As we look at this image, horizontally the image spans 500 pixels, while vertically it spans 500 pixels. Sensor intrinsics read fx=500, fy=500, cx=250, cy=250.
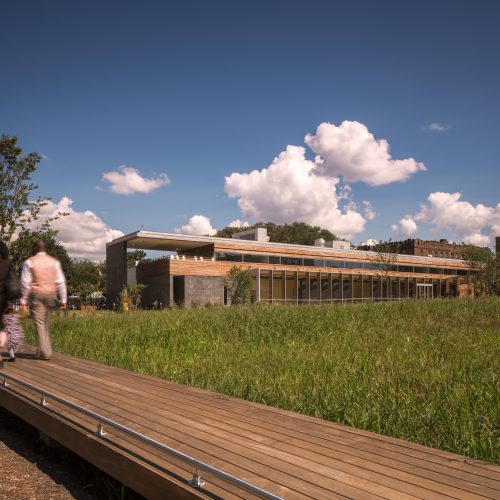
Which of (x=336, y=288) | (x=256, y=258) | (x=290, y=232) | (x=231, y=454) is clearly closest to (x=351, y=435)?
(x=231, y=454)

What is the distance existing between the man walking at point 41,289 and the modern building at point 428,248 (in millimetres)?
97469

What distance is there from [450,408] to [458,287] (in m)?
62.7

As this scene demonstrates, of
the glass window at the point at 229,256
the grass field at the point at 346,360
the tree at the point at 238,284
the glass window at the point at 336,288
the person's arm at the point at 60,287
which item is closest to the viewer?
the grass field at the point at 346,360

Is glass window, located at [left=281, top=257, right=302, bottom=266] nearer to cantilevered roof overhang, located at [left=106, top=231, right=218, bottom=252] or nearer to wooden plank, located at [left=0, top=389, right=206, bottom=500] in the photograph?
cantilevered roof overhang, located at [left=106, top=231, right=218, bottom=252]

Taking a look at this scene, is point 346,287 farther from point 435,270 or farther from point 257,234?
point 435,270

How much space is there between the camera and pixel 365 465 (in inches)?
112

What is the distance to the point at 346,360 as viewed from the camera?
793 centimetres

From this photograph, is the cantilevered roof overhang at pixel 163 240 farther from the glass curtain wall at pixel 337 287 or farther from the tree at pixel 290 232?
the tree at pixel 290 232

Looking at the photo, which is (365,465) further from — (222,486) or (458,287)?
(458,287)

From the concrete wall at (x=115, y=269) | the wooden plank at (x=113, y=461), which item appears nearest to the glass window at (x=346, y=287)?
the concrete wall at (x=115, y=269)

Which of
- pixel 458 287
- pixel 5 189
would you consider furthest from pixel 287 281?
pixel 5 189

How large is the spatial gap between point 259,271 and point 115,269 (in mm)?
14403

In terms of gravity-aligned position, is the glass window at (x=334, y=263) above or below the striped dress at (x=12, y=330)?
above

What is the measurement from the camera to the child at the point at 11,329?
7234 mm
